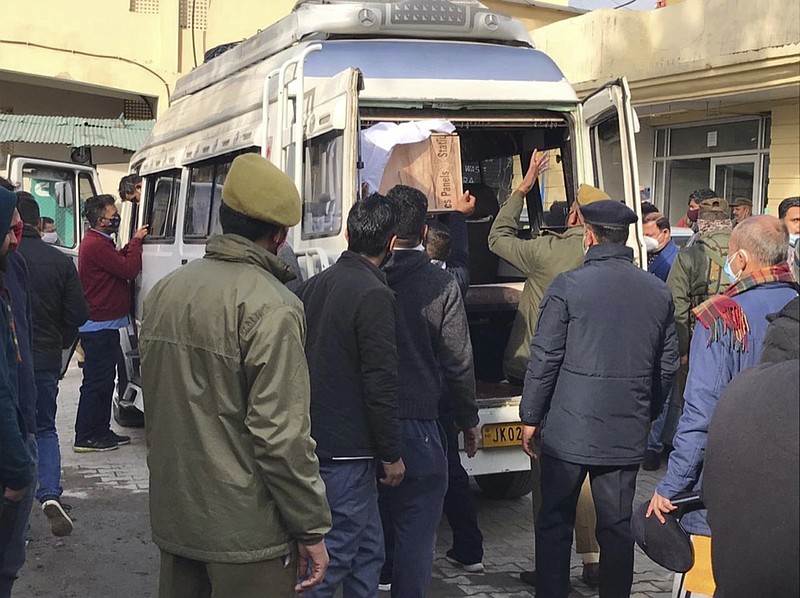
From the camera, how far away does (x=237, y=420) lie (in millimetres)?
2730

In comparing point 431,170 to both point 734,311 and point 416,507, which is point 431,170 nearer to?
point 416,507

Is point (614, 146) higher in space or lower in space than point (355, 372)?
higher

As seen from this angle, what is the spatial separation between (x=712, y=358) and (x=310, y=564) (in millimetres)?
1530

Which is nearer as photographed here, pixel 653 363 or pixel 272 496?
pixel 272 496

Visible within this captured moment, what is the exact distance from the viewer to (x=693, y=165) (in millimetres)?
13648

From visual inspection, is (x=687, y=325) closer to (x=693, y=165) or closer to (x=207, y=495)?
(x=207, y=495)

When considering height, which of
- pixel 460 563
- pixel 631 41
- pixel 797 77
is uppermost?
pixel 631 41

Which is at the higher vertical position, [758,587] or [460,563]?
[758,587]

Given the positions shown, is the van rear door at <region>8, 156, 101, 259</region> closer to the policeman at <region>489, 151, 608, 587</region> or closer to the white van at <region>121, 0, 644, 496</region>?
the white van at <region>121, 0, 644, 496</region>

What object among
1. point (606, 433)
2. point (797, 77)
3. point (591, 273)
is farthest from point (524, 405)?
point (797, 77)

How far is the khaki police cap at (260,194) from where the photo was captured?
2.88 m

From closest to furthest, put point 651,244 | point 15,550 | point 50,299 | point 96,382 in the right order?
point 15,550 < point 50,299 < point 651,244 < point 96,382

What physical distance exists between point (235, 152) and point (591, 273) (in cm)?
281

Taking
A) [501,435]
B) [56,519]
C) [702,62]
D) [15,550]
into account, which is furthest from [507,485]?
[702,62]
